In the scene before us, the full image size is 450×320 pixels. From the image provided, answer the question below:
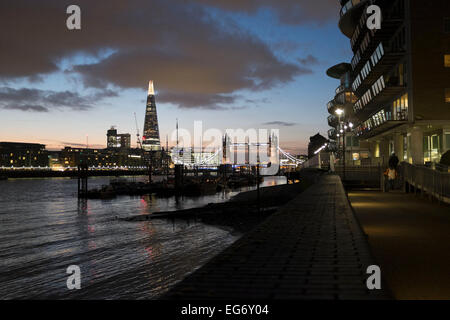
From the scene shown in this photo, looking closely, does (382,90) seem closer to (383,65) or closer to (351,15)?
(383,65)

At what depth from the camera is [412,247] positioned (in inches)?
393

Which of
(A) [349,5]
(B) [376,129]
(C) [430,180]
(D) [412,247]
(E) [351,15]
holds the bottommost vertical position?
(D) [412,247]

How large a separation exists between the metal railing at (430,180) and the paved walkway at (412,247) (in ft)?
4.45

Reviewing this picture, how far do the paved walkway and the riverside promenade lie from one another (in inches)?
31.5

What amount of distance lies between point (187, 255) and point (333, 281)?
1543 centimetres

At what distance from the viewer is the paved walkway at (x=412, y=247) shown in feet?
22.7

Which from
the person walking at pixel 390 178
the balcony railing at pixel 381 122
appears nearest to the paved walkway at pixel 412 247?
the person walking at pixel 390 178

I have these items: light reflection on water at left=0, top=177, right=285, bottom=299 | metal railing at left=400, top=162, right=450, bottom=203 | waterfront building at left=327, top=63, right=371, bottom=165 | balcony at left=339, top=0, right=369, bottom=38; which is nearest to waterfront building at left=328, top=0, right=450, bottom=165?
metal railing at left=400, top=162, right=450, bottom=203

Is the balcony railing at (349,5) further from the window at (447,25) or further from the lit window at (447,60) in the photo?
the lit window at (447,60)

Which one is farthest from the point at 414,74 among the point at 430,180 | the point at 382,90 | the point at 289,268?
the point at 289,268

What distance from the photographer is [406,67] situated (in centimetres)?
3656

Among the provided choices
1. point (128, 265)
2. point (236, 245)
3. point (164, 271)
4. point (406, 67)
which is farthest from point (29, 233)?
point (406, 67)

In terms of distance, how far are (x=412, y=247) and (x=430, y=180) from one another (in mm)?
12989
